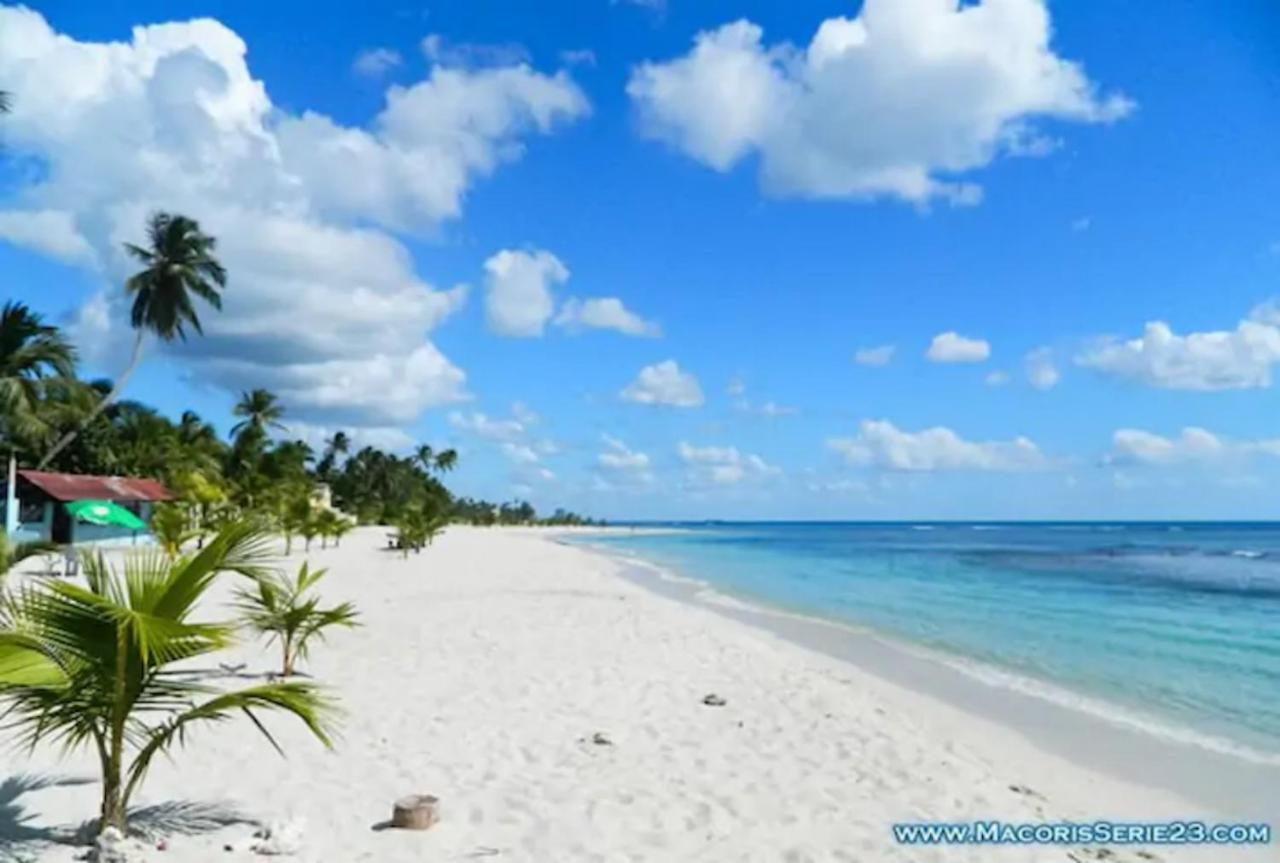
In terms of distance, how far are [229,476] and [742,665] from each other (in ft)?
141

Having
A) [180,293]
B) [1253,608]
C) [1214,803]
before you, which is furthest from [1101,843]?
[180,293]

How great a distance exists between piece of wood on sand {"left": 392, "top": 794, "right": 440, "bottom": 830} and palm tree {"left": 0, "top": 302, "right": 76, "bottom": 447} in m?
25.6

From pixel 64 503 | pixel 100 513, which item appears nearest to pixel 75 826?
pixel 100 513

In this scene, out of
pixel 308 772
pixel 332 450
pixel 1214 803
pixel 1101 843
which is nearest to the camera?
pixel 1101 843

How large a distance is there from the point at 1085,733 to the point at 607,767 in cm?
504

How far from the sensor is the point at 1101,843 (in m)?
4.95

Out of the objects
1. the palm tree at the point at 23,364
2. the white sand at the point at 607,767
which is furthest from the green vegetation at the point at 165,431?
the white sand at the point at 607,767

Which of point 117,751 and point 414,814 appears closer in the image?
point 117,751

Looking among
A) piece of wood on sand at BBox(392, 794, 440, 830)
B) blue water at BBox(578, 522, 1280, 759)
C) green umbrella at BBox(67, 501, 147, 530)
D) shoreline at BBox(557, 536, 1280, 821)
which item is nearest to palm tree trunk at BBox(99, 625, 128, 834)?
piece of wood on sand at BBox(392, 794, 440, 830)

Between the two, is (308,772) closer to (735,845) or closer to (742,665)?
(735,845)

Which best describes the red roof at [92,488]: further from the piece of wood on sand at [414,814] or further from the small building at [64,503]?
the piece of wood on sand at [414,814]

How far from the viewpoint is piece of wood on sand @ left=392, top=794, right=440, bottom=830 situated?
4.51m

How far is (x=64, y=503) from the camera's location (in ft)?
83.1

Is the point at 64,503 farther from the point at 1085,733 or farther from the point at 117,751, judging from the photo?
the point at 1085,733
